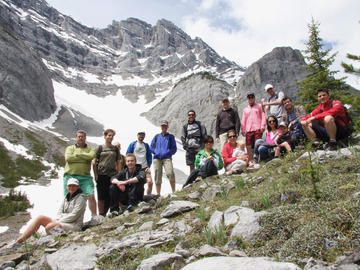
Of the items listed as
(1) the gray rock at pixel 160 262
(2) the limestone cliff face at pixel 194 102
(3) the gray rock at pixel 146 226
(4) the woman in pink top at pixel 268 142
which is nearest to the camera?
(1) the gray rock at pixel 160 262

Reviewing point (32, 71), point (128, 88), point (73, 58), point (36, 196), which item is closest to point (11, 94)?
point (32, 71)

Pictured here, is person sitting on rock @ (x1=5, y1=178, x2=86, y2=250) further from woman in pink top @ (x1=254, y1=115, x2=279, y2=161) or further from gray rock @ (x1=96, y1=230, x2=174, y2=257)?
woman in pink top @ (x1=254, y1=115, x2=279, y2=161)

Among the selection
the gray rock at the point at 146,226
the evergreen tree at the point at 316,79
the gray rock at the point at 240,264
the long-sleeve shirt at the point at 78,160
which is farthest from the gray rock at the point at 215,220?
the evergreen tree at the point at 316,79

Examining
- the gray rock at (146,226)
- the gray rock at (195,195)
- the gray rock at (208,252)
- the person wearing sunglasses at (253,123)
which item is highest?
the person wearing sunglasses at (253,123)

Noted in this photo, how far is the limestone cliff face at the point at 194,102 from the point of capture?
271ft

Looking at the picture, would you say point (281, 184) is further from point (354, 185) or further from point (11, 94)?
point (11, 94)

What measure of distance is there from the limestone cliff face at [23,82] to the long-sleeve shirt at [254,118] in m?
61.4

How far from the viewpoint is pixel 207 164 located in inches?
339

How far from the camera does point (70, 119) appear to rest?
246ft

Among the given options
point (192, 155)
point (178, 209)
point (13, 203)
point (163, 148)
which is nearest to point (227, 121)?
→ point (192, 155)

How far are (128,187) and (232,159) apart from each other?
3.56 meters

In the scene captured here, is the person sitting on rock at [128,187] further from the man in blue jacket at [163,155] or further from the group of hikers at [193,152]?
the man in blue jacket at [163,155]

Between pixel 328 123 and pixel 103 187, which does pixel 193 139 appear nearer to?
pixel 103 187

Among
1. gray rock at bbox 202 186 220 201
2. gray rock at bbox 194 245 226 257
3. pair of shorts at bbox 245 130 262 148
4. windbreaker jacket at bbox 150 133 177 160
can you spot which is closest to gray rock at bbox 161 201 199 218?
gray rock at bbox 202 186 220 201
